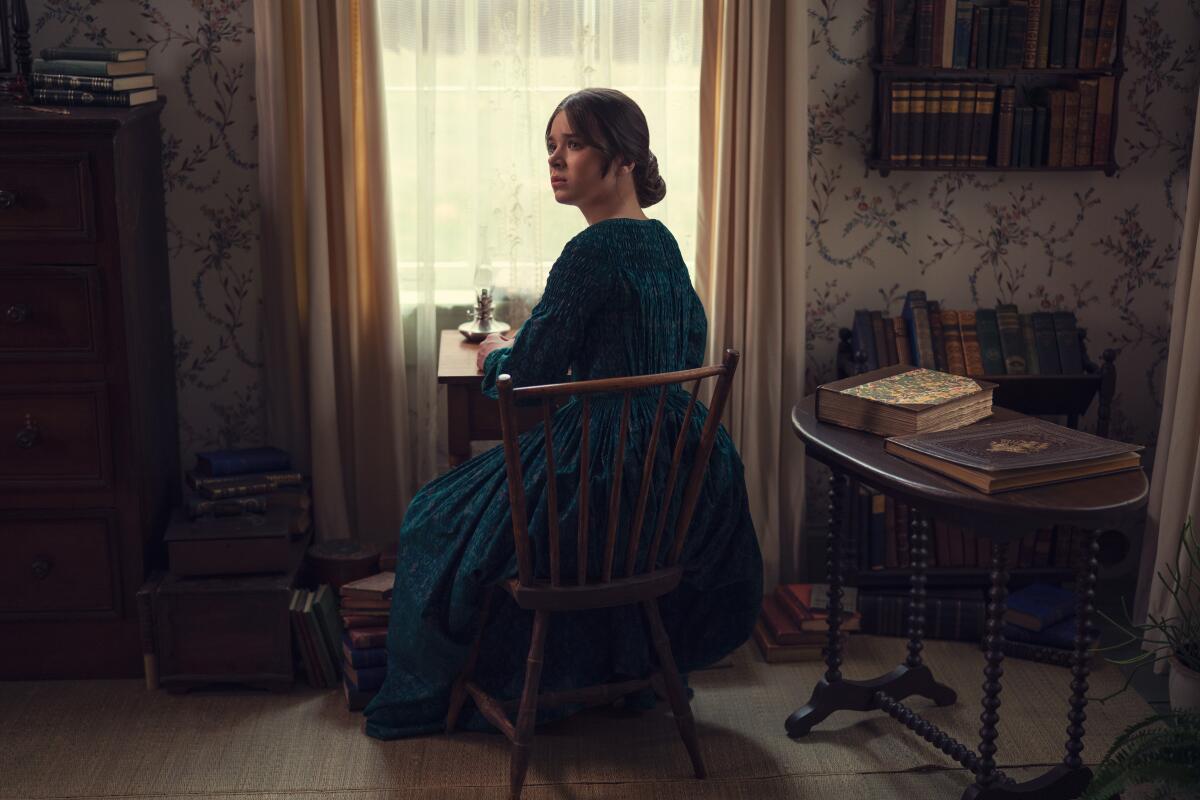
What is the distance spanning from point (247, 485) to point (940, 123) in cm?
196

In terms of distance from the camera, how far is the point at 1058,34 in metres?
3.20

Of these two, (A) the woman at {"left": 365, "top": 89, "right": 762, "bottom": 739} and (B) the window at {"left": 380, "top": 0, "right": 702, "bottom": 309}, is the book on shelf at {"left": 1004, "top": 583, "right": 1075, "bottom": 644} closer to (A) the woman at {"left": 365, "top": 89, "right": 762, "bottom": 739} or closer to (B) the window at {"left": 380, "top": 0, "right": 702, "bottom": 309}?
(A) the woman at {"left": 365, "top": 89, "right": 762, "bottom": 739}

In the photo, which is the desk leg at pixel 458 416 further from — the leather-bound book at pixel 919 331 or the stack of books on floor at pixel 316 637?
the leather-bound book at pixel 919 331

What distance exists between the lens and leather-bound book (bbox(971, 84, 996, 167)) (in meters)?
3.21

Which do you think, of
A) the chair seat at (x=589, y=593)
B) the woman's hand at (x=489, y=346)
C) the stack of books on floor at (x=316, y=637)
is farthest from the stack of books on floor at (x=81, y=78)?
the chair seat at (x=589, y=593)

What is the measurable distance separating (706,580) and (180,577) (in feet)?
3.98

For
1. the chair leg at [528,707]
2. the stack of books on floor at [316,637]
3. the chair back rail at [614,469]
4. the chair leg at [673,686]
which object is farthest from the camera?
the stack of books on floor at [316,637]

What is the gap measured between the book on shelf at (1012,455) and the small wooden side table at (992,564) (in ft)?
0.06

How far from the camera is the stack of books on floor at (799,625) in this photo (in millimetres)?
3158

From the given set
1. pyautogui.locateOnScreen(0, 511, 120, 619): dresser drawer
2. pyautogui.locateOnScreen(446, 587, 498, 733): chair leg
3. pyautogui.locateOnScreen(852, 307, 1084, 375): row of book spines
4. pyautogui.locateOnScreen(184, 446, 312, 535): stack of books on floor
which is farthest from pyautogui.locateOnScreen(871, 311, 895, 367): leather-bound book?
pyautogui.locateOnScreen(0, 511, 120, 619): dresser drawer

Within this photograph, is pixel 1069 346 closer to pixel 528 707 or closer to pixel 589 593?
pixel 589 593

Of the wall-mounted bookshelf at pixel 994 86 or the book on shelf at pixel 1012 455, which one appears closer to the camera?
the book on shelf at pixel 1012 455

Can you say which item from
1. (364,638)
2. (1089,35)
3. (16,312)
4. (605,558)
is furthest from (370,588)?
(1089,35)

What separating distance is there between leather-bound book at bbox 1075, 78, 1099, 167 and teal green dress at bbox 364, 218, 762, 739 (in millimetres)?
1297
